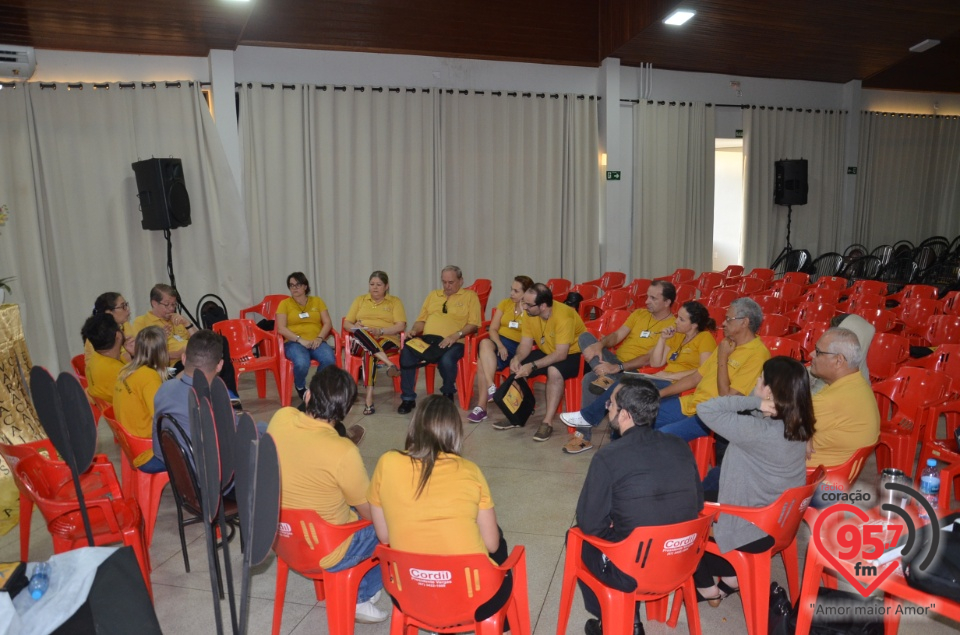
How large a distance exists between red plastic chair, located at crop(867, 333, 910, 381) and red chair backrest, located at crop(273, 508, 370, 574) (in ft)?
12.8

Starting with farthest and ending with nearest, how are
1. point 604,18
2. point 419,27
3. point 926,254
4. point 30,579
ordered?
point 926,254
point 604,18
point 419,27
point 30,579

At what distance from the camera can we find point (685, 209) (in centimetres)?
1066

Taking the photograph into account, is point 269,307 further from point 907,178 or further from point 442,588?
point 907,178

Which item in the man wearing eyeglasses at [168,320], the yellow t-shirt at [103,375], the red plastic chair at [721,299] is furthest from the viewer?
the red plastic chair at [721,299]

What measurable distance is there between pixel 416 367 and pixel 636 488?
353cm

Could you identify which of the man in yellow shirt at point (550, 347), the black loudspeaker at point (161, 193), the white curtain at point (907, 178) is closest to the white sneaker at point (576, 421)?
the man in yellow shirt at point (550, 347)

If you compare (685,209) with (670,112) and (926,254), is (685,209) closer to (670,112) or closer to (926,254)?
(670,112)

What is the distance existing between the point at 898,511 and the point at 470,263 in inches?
296

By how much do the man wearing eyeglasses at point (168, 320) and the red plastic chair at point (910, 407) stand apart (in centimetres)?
449

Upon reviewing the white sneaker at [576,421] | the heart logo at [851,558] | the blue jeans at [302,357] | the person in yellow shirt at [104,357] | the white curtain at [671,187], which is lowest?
the white sneaker at [576,421]

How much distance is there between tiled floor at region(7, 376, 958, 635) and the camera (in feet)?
9.58

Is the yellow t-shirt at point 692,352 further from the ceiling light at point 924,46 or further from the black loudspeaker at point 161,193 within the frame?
the ceiling light at point 924,46

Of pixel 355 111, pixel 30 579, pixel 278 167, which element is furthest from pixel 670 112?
pixel 30 579

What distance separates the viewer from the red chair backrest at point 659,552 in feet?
7.68
